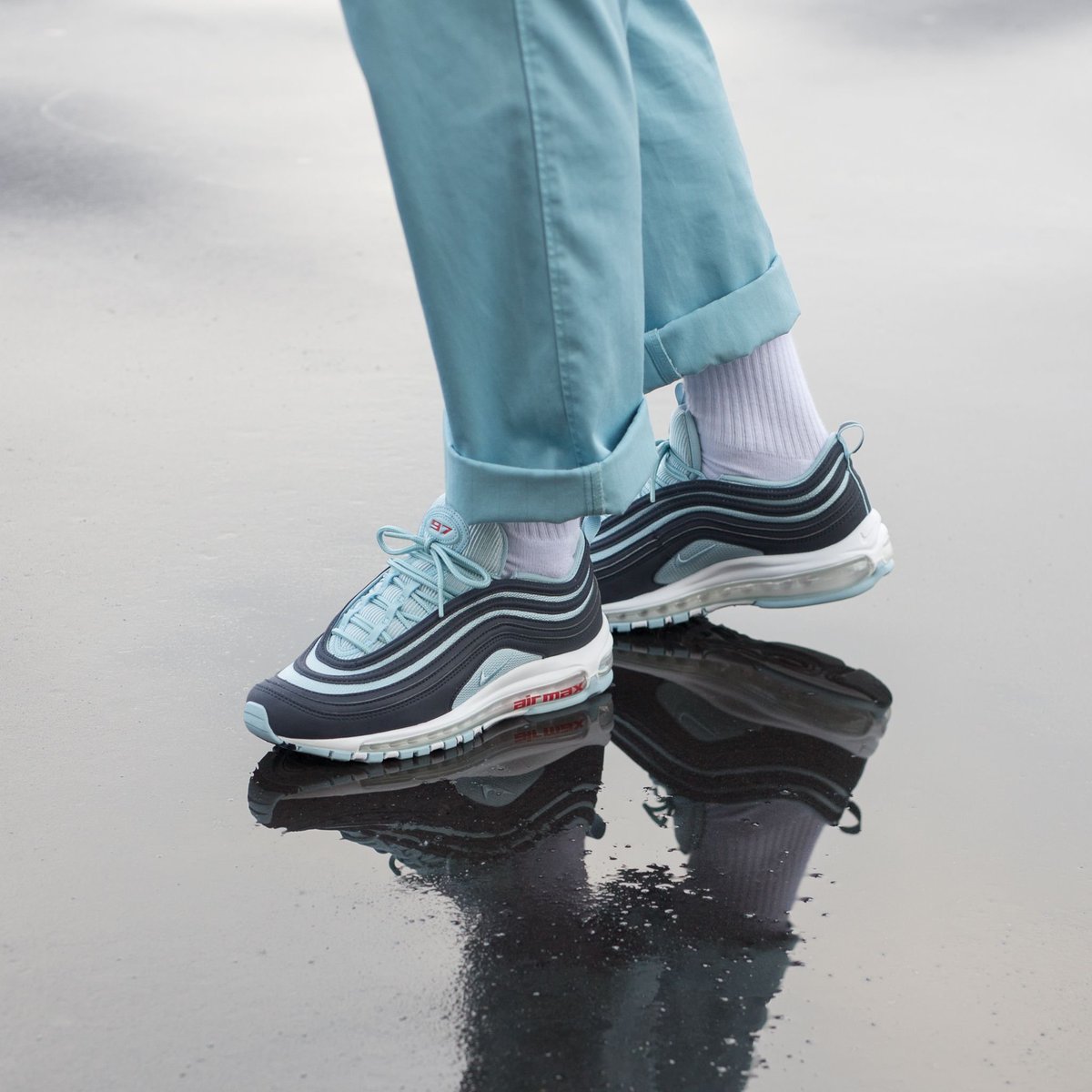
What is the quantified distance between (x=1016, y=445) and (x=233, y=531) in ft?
3.13

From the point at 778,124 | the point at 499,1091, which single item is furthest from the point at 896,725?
the point at 778,124

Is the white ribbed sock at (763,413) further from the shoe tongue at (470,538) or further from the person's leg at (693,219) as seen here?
the shoe tongue at (470,538)

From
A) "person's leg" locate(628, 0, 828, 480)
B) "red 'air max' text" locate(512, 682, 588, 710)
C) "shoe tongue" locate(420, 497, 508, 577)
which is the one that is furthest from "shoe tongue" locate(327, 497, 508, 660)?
"person's leg" locate(628, 0, 828, 480)

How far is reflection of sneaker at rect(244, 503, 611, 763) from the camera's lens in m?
1.29

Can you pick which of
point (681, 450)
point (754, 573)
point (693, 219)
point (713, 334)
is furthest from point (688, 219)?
point (754, 573)

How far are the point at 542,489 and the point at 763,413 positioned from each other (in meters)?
0.32

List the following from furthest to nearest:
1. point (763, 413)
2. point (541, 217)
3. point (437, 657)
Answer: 1. point (763, 413)
2. point (437, 657)
3. point (541, 217)

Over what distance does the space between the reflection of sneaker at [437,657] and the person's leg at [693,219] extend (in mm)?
234

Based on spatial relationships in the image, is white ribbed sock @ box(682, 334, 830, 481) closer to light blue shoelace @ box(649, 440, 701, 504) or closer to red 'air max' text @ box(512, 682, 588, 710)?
light blue shoelace @ box(649, 440, 701, 504)

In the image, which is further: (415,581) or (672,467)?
(672,467)

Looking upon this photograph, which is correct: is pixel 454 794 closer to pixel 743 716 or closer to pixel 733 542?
pixel 743 716

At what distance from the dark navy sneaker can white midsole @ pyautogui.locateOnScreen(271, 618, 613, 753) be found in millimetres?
106

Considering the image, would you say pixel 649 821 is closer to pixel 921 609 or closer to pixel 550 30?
pixel 921 609

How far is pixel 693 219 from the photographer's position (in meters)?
1.40
